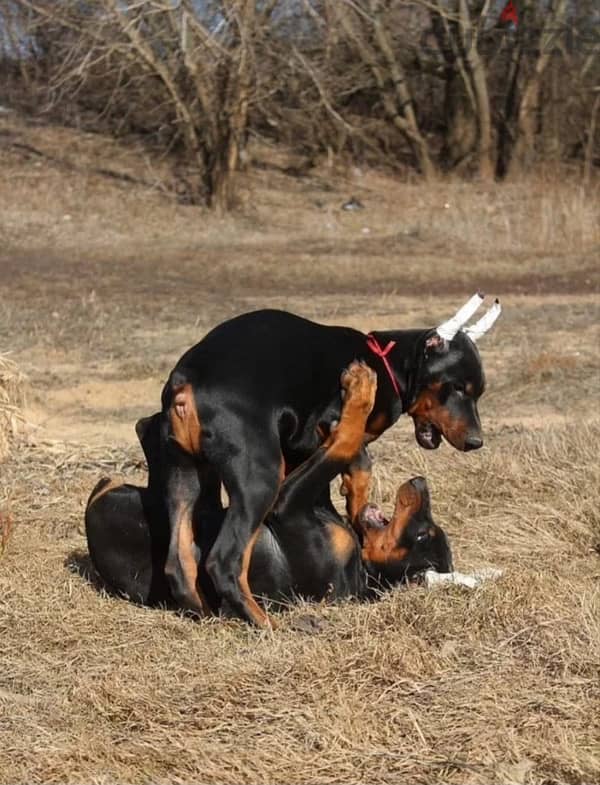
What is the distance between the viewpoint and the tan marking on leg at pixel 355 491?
5848 millimetres

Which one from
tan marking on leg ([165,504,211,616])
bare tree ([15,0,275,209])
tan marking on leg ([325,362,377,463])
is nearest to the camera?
tan marking on leg ([165,504,211,616])

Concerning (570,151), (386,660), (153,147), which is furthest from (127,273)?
(386,660)

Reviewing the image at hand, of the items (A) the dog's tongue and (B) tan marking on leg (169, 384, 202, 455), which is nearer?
(B) tan marking on leg (169, 384, 202, 455)

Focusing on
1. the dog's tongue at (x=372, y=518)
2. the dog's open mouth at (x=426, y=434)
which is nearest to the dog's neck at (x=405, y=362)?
the dog's open mouth at (x=426, y=434)

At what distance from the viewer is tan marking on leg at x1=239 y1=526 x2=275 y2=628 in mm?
5125

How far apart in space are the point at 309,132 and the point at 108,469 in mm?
21290

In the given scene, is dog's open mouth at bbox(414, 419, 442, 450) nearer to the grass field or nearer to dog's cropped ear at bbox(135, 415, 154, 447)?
the grass field

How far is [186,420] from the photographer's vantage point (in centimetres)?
513

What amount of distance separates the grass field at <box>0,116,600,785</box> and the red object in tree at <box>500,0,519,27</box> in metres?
11.2

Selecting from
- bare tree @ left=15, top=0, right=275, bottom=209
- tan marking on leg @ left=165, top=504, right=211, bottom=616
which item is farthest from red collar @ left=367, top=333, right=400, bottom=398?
bare tree @ left=15, top=0, right=275, bottom=209

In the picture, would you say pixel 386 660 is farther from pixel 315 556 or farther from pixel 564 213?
pixel 564 213

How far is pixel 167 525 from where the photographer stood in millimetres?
5598

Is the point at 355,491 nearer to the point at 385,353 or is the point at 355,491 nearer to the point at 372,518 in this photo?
the point at 372,518

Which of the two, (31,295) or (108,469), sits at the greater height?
(108,469)
